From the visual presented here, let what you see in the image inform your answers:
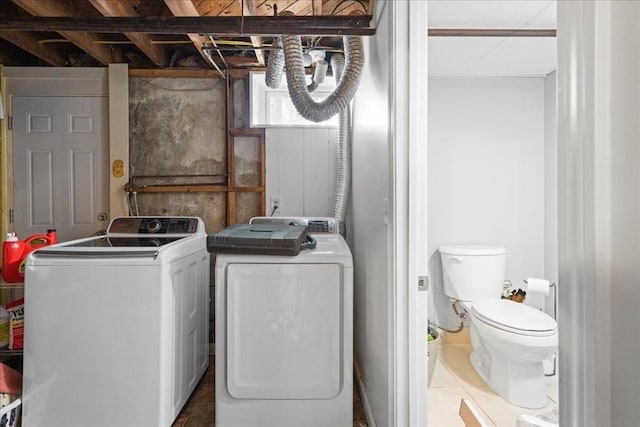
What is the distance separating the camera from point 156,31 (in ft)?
5.51

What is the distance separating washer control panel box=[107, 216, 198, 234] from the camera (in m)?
2.28

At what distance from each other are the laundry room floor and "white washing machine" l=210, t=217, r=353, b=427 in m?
0.26

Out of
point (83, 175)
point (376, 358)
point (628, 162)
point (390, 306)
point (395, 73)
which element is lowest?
point (376, 358)

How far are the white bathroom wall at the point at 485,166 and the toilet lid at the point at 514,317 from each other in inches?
20.4

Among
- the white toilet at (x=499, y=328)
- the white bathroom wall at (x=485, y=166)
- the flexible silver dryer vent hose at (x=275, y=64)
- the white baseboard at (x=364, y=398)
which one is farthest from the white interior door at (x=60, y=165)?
the white toilet at (x=499, y=328)

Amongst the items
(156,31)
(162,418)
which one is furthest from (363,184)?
(162,418)

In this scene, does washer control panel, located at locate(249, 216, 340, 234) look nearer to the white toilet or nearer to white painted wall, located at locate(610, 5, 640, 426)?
the white toilet

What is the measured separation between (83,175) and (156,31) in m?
1.57

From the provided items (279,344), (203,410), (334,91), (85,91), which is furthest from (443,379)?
(85,91)

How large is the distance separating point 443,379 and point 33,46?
3663 mm

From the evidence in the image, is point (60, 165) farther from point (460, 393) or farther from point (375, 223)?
point (460, 393)

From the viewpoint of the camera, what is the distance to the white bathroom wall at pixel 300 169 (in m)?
2.75

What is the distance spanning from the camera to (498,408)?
1946 millimetres

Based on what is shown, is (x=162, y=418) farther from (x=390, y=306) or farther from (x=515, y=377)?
(x=515, y=377)
